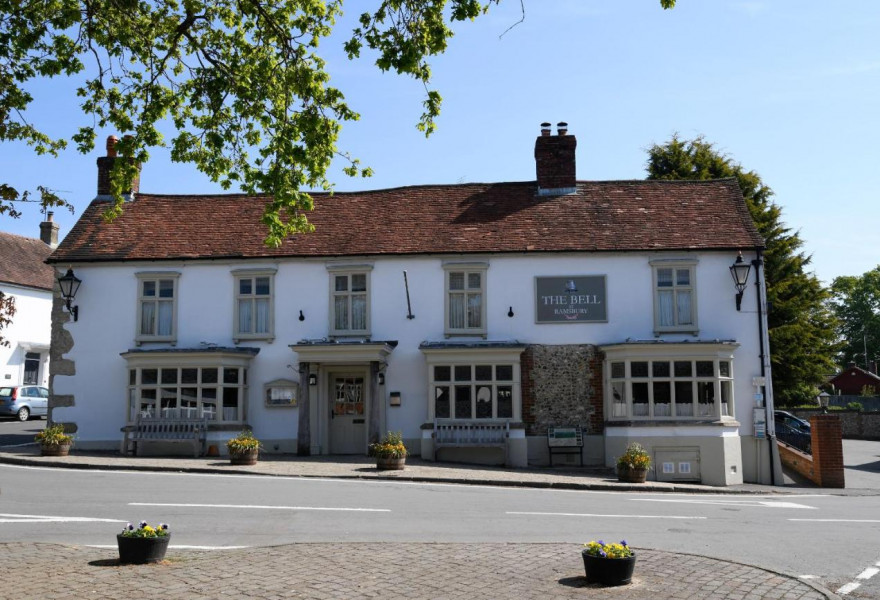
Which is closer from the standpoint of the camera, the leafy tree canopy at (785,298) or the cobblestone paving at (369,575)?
the cobblestone paving at (369,575)

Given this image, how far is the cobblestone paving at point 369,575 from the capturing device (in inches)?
305

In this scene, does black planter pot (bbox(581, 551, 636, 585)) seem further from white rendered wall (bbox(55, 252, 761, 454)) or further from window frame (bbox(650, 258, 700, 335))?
window frame (bbox(650, 258, 700, 335))

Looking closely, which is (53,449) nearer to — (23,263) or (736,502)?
(736,502)

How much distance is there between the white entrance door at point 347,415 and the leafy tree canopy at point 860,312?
252 ft

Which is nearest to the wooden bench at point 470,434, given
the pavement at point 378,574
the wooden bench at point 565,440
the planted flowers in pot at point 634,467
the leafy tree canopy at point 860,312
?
the wooden bench at point 565,440

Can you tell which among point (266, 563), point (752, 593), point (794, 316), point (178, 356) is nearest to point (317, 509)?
point (266, 563)

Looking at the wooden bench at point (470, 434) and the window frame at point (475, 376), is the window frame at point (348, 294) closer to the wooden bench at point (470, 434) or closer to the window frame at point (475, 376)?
the window frame at point (475, 376)

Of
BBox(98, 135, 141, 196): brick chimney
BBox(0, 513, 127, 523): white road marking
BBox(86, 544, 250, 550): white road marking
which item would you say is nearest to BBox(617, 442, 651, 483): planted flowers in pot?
BBox(86, 544, 250, 550): white road marking

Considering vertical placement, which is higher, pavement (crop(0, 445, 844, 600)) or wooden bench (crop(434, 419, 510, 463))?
wooden bench (crop(434, 419, 510, 463))

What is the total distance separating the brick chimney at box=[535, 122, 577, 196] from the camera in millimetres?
24938

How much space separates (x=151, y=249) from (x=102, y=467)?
7.11 m

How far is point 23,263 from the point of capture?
41844 mm

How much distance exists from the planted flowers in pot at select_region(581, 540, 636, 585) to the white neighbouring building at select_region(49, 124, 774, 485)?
1329 cm

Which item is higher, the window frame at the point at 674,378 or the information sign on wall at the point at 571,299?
the information sign on wall at the point at 571,299
